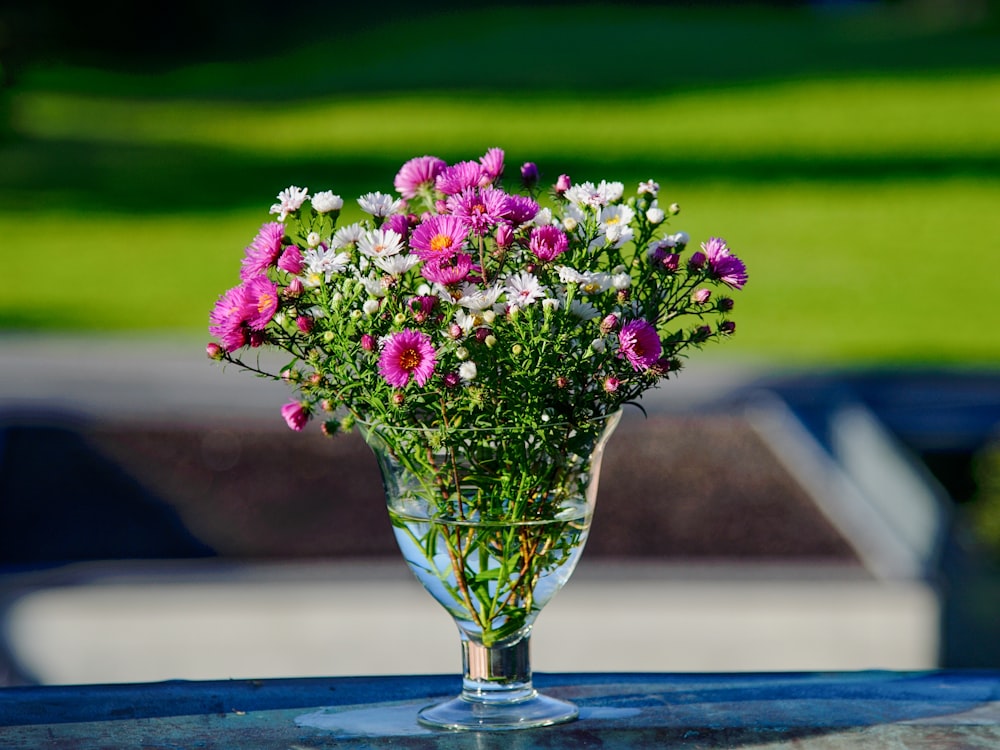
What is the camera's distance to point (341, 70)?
18953mm

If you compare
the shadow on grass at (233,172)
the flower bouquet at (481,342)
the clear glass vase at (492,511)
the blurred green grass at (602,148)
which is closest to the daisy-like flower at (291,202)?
the flower bouquet at (481,342)

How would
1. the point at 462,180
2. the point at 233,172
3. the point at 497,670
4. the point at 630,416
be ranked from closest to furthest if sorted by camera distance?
the point at 462,180 < the point at 497,670 < the point at 630,416 < the point at 233,172

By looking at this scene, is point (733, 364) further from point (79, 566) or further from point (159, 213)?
point (159, 213)

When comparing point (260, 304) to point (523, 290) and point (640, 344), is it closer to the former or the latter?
point (523, 290)

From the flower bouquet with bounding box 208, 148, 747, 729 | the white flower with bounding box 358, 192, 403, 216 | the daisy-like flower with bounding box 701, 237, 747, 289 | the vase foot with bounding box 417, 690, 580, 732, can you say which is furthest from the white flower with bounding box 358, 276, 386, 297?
the vase foot with bounding box 417, 690, 580, 732

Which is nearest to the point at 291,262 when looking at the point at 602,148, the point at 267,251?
the point at 267,251

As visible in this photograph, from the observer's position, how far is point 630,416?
18.4ft

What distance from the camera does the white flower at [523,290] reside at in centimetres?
132

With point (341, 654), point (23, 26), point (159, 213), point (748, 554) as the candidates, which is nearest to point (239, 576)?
point (341, 654)

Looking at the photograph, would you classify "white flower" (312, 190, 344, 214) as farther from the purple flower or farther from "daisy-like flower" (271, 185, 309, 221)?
the purple flower

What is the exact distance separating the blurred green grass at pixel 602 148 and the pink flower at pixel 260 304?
6.24 metres

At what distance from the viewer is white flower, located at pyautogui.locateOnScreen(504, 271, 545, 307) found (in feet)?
4.33

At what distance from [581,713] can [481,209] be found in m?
0.62

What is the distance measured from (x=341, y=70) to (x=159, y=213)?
6702 mm
